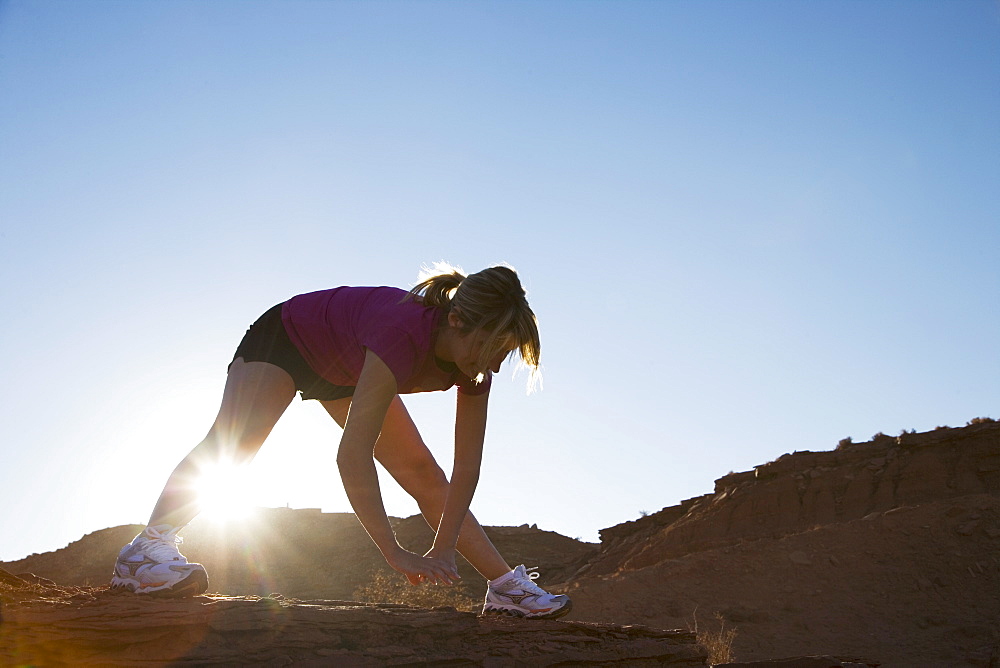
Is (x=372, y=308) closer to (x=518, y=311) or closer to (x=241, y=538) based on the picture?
(x=518, y=311)

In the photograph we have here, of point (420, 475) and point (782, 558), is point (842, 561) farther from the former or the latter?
point (420, 475)

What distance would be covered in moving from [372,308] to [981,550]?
1401cm

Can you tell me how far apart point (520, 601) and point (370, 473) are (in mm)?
1185

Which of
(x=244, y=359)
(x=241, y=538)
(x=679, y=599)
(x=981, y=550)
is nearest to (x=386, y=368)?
(x=244, y=359)

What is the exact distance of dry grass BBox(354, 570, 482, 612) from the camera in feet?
46.9

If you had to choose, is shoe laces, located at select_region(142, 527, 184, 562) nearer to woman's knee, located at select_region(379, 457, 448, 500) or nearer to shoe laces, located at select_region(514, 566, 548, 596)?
woman's knee, located at select_region(379, 457, 448, 500)

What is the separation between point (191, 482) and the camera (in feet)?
10.3

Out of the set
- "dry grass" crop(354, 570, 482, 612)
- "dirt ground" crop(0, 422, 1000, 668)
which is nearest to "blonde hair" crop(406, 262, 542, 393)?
"dirt ground" crop(0, 422, 1000, 668)

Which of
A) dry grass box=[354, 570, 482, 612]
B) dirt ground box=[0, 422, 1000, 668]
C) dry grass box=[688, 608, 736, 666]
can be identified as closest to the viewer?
dry grass box=[688, 608, 736, 666]

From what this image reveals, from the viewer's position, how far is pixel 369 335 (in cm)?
309

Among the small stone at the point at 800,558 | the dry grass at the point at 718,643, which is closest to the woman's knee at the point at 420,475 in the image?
the dry grass at the point at 718,643

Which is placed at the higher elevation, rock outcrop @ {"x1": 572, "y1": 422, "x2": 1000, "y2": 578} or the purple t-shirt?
rock outcrop @ {"x1": 572, "y1": 422, "x2": 1000, "y2": 578}

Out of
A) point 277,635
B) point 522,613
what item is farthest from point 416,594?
point 277,635

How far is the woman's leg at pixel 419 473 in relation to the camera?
12.0 feet
